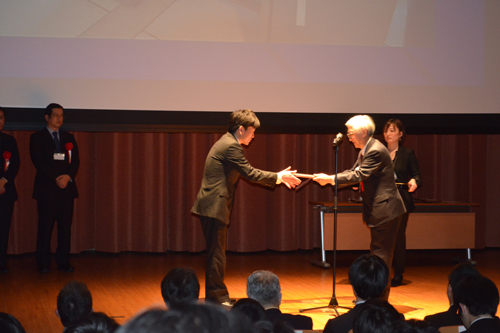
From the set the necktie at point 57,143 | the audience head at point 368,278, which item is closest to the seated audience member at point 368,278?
the audience head at point 368,278

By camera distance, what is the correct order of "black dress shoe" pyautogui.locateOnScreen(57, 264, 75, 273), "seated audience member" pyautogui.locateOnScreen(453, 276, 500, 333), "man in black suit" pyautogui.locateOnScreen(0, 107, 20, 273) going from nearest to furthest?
"seated audience member" pyautogui.locateOnScreen(453, 276, 500, 333) → "man in black suit" pyautogui.locateOnScreen(0, 107, 20, 273) → "black dress shoe" pyautogui.locateOnScreen(57, 264, 75, 273)

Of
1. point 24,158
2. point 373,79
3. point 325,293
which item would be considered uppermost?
point 373,79

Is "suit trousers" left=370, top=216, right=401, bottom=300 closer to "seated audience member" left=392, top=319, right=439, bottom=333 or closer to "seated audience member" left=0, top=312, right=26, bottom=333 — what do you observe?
"seated audience member" left=392, top=319, right=439, bottom=333

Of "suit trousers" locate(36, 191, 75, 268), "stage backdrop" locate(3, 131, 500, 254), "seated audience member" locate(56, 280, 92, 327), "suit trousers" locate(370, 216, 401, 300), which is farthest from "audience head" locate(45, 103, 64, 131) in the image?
"suit trousers" locate(370, 216, 401, 300)

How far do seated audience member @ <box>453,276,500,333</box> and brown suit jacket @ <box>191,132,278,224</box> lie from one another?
1.89m

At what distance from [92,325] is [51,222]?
153 inches

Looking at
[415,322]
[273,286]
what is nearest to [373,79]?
[273,286]

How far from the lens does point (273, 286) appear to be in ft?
7.36

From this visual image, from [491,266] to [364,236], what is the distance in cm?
146

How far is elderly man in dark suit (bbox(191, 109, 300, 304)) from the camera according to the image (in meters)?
3.69

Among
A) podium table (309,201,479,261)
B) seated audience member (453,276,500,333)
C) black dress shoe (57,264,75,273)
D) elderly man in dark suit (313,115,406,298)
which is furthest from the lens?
podium table (309,201,479,261)

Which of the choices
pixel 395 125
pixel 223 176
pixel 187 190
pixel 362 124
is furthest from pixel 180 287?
pixel 187 190

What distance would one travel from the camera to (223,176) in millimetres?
3744

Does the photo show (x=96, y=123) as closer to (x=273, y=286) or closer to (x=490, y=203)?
(x=273, y=286)
